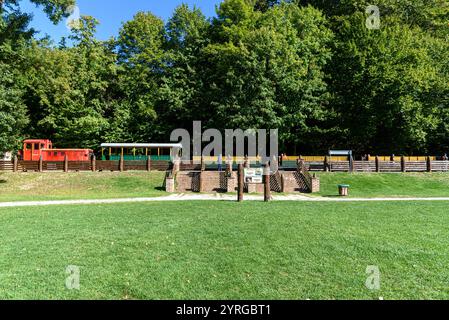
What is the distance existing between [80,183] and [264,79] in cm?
1743

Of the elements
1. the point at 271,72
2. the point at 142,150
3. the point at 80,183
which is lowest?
the point at 80,183

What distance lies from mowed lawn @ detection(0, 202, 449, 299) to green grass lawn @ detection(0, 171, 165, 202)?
42.0 ft

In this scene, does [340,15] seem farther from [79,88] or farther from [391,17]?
[79,88]

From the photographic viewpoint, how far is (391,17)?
38.3m

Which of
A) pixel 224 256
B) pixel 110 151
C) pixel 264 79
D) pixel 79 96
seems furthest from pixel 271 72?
pixel 224 256

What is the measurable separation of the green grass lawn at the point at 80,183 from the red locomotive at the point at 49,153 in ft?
21.3

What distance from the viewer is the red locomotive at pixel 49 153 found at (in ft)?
108

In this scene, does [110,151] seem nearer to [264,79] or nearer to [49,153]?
[49,153]

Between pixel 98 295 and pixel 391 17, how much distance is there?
1644 inches

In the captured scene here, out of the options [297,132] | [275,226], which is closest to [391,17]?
[297,132]

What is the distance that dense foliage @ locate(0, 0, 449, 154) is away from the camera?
33531 mm

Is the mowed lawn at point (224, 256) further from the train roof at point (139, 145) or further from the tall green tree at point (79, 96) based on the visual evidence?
the tall green tree at point (79, 96)

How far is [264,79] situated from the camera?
32.3m
